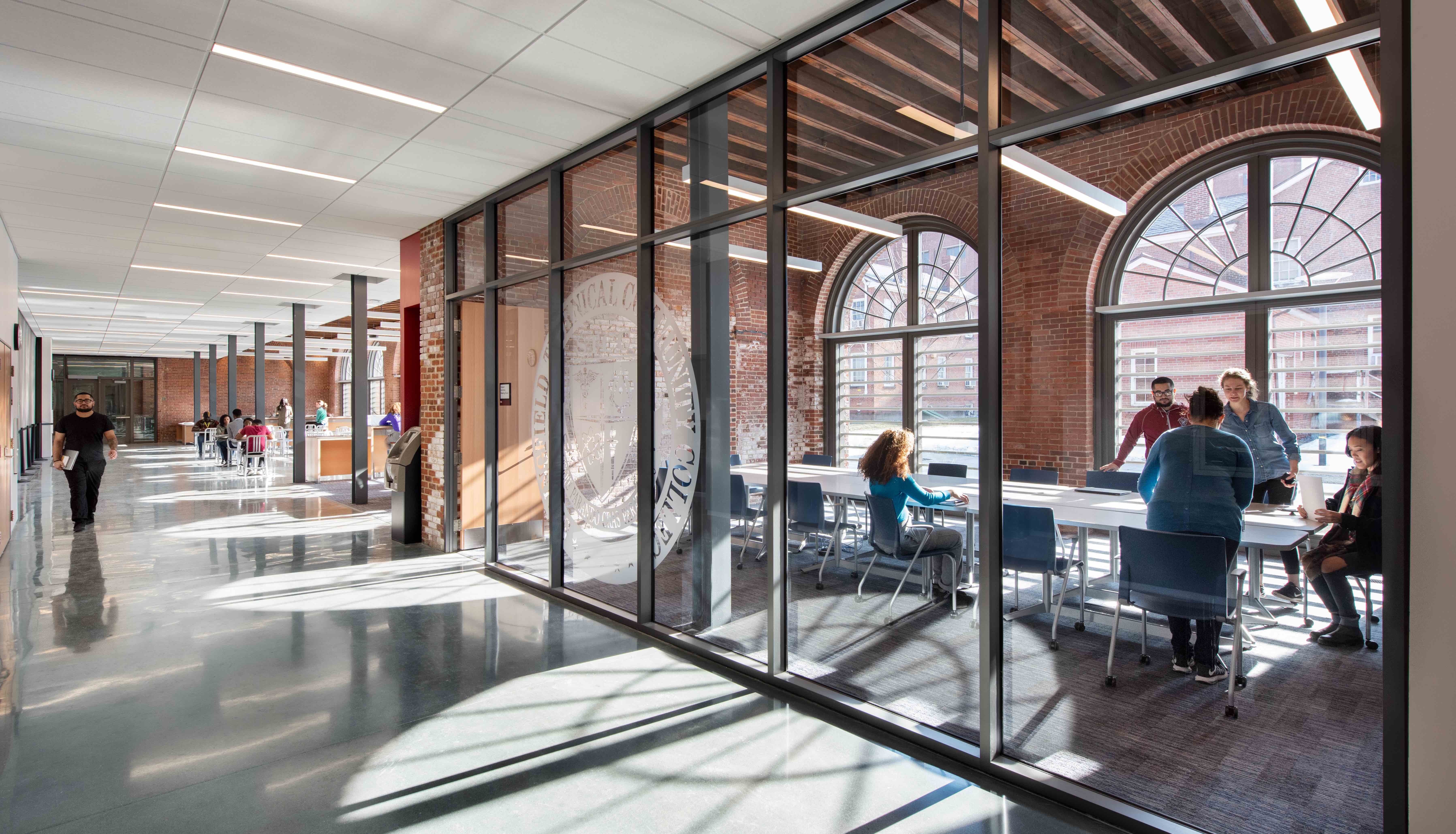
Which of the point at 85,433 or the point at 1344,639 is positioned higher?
the point at 85,433

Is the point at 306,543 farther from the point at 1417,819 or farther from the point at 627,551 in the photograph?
the point at 1417,819

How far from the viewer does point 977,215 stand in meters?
2.85

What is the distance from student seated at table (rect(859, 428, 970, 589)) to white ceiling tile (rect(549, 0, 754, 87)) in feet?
6.38

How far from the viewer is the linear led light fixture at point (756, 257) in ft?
11.5

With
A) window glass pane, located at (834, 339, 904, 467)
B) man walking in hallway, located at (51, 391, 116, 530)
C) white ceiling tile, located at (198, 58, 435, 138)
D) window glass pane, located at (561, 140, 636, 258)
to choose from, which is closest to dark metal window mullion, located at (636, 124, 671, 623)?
window glass pane, located at (561, 140, 636, 258)

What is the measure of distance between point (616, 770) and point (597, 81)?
3.24 metres

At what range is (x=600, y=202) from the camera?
191 inches

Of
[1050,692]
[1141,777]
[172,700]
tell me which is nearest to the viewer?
[1141,777]

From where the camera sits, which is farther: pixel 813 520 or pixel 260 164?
pixel 260 164

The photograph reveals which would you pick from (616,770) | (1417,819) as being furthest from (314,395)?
(1417,819)

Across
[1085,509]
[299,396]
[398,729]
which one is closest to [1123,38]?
[1085,509]

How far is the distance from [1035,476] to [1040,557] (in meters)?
0.35

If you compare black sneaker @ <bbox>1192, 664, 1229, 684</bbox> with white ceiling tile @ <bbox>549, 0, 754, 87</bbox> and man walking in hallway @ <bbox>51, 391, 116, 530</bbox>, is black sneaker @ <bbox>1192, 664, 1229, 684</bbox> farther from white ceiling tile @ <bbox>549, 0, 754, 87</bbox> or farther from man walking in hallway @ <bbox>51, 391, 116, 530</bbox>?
man walking in hallway @ <bbox>51, 391, 116, 530</bbox>

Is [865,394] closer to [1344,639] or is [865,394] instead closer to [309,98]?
[1344,639]
